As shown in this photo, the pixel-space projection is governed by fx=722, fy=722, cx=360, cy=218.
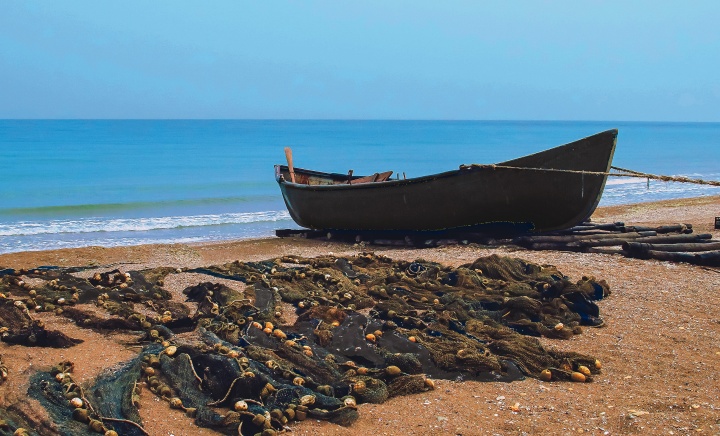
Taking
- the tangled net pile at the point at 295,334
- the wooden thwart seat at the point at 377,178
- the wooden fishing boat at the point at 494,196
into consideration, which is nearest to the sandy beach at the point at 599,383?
the tangled net pile at the point at 295,334

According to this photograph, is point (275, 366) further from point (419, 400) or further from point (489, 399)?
point (489, 399)

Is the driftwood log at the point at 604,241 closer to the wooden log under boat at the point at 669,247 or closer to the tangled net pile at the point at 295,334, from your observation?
the wooden log under boat at the point at 669,247

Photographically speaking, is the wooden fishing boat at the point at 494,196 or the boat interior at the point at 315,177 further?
the boat interior at the point at 315,177

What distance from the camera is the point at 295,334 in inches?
262

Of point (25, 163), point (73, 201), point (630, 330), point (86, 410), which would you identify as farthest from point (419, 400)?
point (25, 163)

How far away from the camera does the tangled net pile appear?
5168 mm

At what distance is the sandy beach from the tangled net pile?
0.13 m

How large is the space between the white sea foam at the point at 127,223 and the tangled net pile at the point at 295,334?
32.2ft

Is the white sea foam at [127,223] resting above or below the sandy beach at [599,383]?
above

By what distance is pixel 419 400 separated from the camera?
5473 mm

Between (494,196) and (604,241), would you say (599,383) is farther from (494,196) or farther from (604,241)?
(494,196)

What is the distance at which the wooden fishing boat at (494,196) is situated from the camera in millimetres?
11031

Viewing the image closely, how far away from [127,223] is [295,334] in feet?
49.3

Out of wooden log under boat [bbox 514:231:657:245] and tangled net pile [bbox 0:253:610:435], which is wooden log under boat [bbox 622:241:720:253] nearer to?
wooden log under boat [bbox 514:231:657:245]
